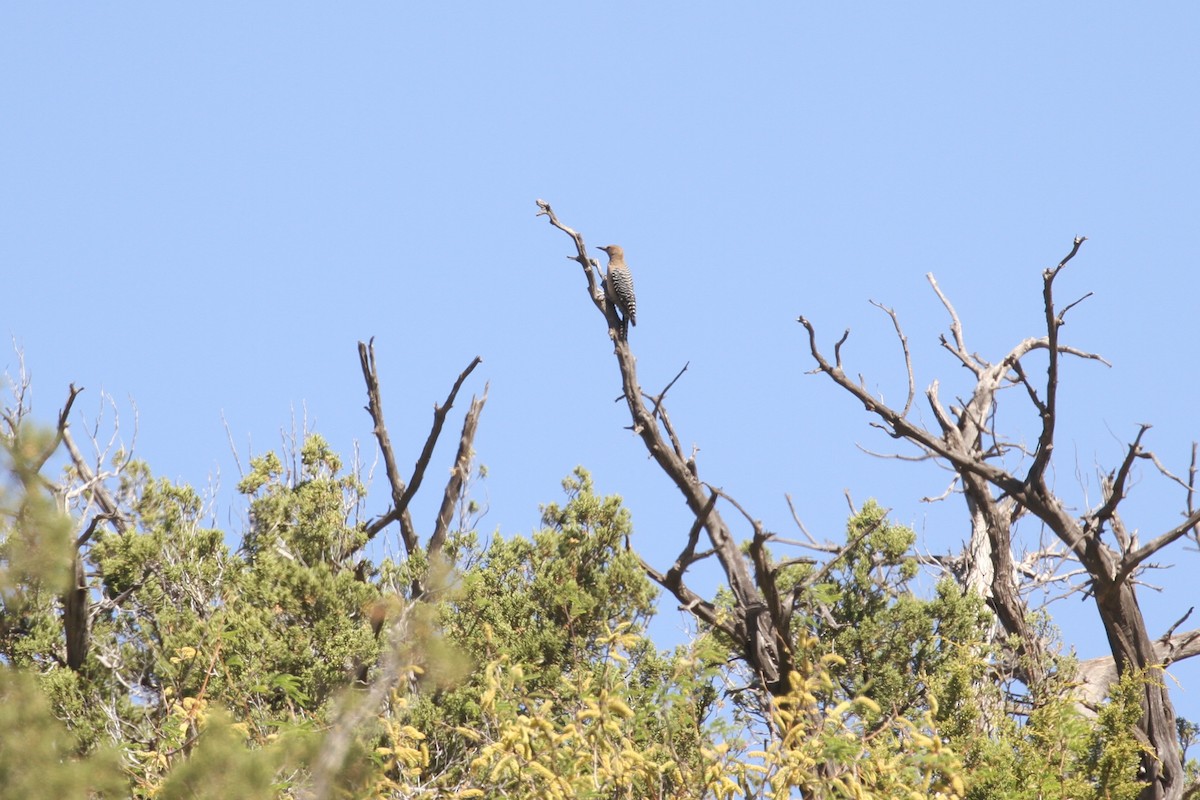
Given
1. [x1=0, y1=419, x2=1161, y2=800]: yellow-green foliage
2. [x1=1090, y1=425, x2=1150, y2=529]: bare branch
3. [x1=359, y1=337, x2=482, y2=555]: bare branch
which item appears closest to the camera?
[x1=0, y1=419, x2=1161, y2=800]: yellow-green foliage

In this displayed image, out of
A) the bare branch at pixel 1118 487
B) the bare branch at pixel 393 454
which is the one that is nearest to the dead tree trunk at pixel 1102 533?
the bare branch at pixel 1118 487

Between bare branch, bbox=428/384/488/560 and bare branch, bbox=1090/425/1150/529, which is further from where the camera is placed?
bare branch, bbox=428/384/488/560

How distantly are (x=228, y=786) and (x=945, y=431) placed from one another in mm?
8920

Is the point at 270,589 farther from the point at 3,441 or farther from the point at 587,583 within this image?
the point at 3,441

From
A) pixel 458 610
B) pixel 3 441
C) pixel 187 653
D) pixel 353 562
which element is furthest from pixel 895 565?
pixel 3 441

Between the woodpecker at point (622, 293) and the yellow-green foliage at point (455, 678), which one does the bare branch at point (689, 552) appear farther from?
the woodpecker at point (622, 293)

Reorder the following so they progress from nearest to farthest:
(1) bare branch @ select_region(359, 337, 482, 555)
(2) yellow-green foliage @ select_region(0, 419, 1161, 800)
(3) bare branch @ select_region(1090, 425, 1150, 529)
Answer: (2) yellow-green foliage @ select_region(0, 419, 1161, 800)
(3) bare branch @ select_region(1090, 425, 1150, 529)
(1) bare branch @ select_region(359, 337, 482, 555)

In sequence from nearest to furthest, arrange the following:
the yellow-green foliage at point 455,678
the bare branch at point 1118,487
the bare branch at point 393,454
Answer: the yellow-green foliage at point 455,678 → the bare branch at point 1118,487 → the bare branch at point 393,454

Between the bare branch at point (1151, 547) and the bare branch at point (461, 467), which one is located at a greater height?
the bare branch at point (461, 467)

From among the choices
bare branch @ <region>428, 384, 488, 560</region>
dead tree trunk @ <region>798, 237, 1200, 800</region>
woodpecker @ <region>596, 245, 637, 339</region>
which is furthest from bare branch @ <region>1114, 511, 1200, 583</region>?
bare branch @ <region>428, 384, 488, 560</region>

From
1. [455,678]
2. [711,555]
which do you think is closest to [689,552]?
[711,555]

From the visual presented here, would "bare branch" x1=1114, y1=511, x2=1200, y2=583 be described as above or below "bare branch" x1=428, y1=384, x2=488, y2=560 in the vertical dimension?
below

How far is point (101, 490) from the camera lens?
15023 mm

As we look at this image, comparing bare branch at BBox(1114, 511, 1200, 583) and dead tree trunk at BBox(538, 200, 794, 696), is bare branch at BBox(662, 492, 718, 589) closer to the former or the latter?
dead tree trunk at BBox(538, 200, 794, 696)
